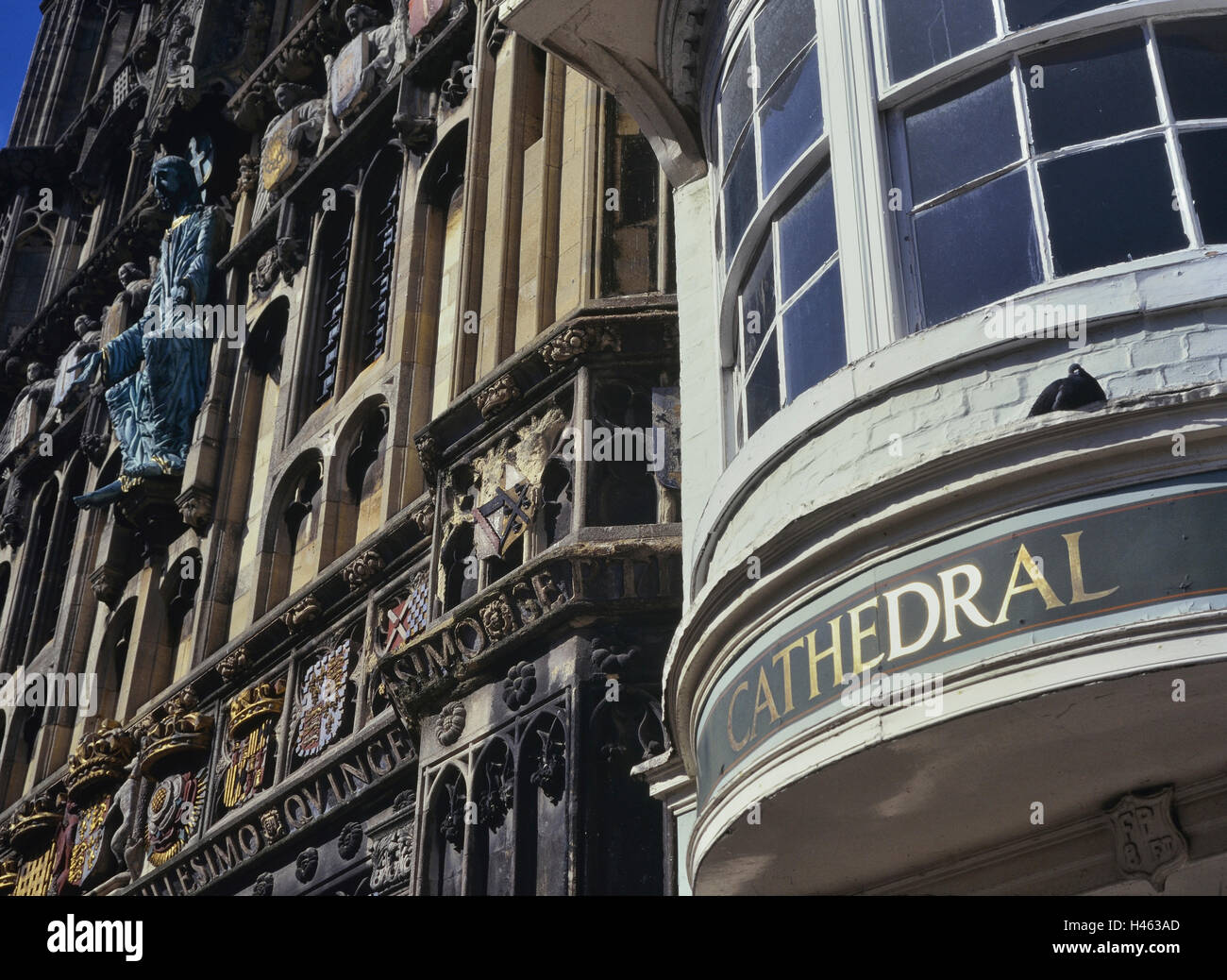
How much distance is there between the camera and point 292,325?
20.5 metres

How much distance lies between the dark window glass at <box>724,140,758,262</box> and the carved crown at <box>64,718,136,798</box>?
11.1 m

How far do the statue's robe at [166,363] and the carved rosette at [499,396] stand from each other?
8.78m

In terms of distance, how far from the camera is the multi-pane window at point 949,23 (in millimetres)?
7996

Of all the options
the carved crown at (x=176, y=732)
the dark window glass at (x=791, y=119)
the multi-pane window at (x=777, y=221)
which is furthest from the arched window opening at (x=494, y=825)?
the carved crown at (x=176, y=732)

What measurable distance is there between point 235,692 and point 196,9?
14708 mm

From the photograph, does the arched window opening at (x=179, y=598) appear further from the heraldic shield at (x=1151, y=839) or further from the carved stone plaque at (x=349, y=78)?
the heraldic shield at (x=1151, y=839)

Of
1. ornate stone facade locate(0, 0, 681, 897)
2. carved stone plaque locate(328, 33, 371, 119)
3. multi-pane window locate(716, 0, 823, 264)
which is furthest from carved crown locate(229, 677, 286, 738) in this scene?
multi-pane window locate(716, 0, 823, 264)

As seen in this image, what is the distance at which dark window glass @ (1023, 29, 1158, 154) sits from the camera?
7.59 m

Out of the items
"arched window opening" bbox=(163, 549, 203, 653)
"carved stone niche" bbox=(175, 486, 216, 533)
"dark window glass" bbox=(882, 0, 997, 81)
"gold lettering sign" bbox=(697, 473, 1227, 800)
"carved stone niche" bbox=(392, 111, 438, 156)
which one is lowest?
"gold lettering sign" bbox=(697, 473, 1227, 800)

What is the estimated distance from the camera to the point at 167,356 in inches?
875

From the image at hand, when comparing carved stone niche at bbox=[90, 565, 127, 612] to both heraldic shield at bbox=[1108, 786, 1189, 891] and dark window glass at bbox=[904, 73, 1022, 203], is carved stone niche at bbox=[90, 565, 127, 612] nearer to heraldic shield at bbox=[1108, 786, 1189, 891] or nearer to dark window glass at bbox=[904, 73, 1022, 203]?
dark window glass at bbox=[904, 73, 1022, 203]

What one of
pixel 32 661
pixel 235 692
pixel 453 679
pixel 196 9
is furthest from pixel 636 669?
pixel 196 9

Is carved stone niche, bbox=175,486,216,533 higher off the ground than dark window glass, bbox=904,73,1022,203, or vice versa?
carved stone niche, bbox=175,486,216,533

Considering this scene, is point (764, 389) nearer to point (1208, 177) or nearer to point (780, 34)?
point (780, 34)
